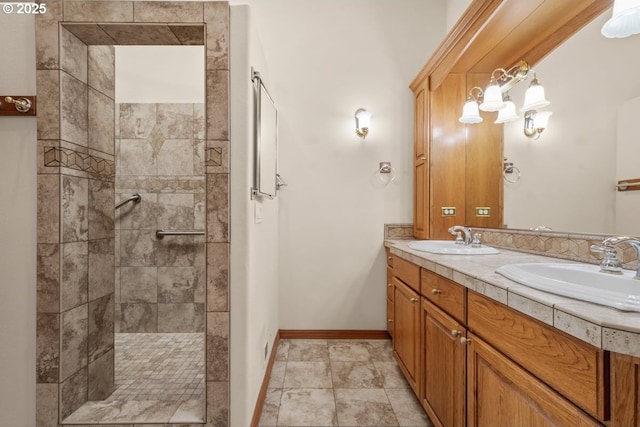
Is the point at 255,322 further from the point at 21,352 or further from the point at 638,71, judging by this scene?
the point at 638,71

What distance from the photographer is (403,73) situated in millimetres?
2662

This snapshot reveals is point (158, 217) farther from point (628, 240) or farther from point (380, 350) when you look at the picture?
point (628, 240)

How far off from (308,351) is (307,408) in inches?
27.5

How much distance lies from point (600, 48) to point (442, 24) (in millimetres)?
1732

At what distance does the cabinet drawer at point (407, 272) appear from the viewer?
1.70 meters

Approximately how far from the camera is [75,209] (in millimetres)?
1460

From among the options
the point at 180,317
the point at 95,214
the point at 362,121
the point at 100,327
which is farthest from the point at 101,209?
the point at 362,121

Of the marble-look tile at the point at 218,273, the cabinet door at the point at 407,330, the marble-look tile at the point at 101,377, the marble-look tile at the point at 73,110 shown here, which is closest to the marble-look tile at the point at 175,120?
the marble-look tile at the point at 73,110

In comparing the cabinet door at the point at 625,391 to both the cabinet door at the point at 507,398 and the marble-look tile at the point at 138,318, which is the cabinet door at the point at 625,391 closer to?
the cabinet door at the point at 507,398

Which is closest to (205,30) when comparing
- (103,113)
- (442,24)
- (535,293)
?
(103,113)

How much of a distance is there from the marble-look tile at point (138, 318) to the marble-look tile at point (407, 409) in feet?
6.95

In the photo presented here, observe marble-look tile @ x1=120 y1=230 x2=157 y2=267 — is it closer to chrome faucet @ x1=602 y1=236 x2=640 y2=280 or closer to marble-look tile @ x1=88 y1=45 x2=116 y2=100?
marble-look tile @ x1=88 y1=45 x2=116 y2=100

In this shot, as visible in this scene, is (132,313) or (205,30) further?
(132,313)

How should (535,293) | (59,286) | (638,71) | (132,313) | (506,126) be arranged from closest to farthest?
(535,293) < (638,71) < (59,286) < (506,126) < (132,313)
